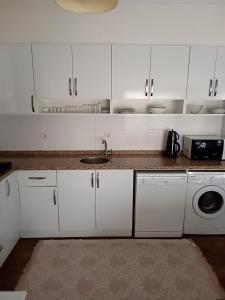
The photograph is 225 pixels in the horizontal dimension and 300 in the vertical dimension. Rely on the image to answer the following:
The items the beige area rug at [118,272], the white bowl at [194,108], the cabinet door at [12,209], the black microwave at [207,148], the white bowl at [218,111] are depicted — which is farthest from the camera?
the white bowl at [194,108]

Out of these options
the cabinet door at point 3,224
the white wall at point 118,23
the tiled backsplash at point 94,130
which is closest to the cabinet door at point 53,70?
the white wall at point 118,23

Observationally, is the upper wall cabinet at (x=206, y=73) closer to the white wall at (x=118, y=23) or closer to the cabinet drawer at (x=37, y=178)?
the white wall at (x=118, y=23)

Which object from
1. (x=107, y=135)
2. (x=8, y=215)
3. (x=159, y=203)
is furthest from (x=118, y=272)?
(x=107, y=135)

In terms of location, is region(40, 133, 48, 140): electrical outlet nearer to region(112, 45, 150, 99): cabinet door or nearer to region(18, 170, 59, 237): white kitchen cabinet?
region(18, 170, 59, 237): white kitchen cabinet

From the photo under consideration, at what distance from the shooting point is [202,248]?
2.50 m

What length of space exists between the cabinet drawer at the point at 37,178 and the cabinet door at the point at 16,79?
2.37 ft

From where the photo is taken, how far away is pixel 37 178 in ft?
8.11

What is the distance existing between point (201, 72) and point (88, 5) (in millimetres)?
1737

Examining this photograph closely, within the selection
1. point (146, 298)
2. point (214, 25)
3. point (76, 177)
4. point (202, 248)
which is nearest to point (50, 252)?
point (76, 177)

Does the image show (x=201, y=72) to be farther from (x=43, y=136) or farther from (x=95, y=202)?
(x=43, y=136)

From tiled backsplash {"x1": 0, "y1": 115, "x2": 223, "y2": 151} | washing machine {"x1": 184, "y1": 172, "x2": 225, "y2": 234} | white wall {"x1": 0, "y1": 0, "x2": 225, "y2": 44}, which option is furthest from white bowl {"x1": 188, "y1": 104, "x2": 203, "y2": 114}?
washing machine {"x1": 184, "y1": 172, "x2": 225, "y2": 234}

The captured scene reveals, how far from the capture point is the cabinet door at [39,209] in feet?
8.20

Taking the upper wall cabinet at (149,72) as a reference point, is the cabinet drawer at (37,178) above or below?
Answer: below

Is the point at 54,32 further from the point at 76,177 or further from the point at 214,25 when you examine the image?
the point at 214,25
